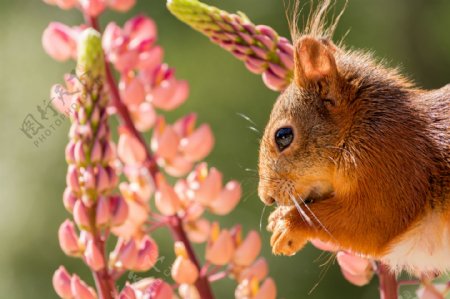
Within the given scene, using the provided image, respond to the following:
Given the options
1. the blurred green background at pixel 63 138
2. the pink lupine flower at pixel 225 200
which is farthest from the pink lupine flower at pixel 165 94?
the blurred green background at pixel 63 138

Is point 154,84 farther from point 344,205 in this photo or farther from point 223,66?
point 223,66

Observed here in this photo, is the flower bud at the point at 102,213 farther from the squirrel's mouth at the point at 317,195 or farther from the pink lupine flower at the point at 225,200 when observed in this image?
the squirrel's mouth at the point at 317,195

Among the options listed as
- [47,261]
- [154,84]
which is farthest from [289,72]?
[47,261]

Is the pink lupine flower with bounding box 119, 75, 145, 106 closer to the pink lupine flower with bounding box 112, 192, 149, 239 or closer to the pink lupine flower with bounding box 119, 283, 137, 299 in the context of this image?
the pink lupine flower with bounding box 112, 192, 149, 239

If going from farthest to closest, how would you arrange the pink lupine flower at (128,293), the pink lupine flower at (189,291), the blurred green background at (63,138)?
the blurred green background at (63,138), the pink lupine flower at (189,291), the pink lupine flower at (128,293)

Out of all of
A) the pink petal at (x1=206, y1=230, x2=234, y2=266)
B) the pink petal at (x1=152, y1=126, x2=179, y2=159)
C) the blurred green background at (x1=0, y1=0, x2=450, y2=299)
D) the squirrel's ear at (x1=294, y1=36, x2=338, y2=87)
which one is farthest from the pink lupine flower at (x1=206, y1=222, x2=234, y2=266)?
the blurred green background at (x1=0, y1=0, x2=450, y2=299)

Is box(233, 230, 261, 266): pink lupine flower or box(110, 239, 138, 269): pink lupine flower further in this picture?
box(233, 230, 261, 266): pink lupine flower
